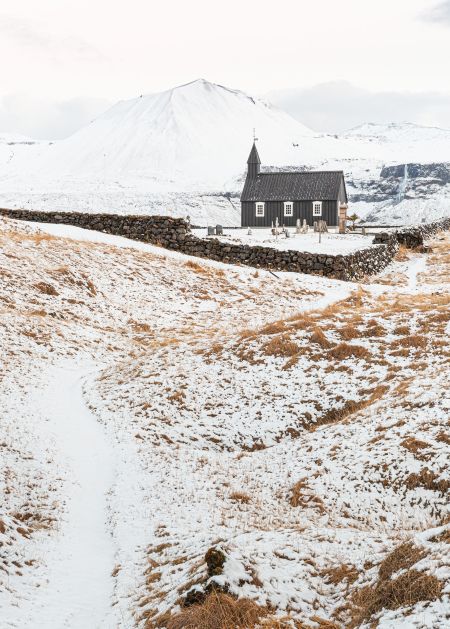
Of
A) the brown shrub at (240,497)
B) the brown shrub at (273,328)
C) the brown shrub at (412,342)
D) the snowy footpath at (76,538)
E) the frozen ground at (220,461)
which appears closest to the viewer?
the frozen ground at (220,461)

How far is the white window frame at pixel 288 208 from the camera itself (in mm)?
73062

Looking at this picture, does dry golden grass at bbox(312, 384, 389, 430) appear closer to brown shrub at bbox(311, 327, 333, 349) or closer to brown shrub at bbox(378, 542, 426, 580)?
brown shrub at bbox(311, 327, 333, 349)

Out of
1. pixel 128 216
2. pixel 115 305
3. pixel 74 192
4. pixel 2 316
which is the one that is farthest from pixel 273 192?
pixel 74 192

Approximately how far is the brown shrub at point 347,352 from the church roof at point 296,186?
192 feet

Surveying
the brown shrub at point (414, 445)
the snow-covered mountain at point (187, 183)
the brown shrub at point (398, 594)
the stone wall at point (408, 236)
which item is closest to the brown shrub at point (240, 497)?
the brown shrub at point (414, 445)

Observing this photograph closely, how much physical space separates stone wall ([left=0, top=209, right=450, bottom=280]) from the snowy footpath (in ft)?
66.2

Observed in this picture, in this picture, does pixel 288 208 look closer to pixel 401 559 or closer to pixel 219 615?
pixel 401 559

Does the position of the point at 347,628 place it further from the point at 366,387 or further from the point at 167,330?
the point at 167,330

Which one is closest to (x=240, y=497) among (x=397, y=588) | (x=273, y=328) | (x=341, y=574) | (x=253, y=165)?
(x=341, y=574)

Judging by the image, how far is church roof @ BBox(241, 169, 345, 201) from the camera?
235 ft

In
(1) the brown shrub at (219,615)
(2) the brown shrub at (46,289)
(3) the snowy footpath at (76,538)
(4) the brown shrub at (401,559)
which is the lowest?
(3) the snowy footpath at (76,538)

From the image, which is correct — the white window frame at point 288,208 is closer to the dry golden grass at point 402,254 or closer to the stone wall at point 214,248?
the dry golden grass at point 402,254

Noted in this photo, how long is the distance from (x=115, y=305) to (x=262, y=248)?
1281 centimetres

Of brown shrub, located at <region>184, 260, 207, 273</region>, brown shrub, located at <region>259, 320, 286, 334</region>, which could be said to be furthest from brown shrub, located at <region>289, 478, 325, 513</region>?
brown shrub, located at <region>184, 260, 207, 273</region>
